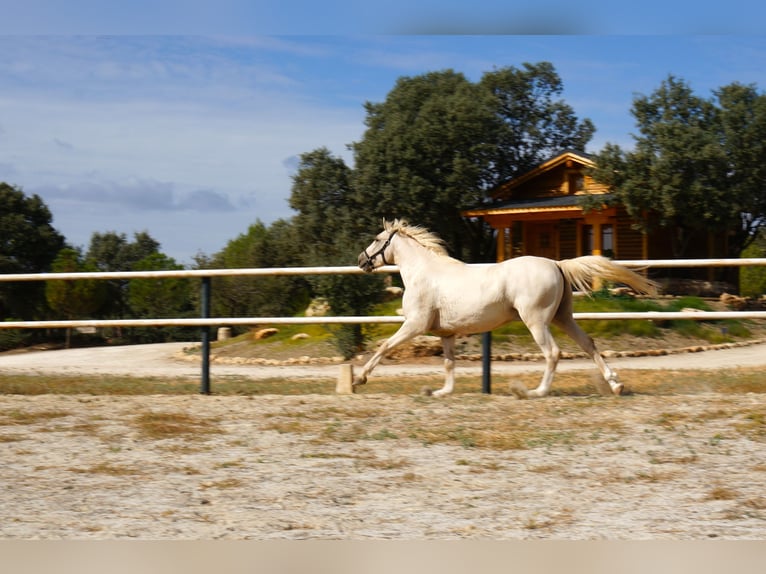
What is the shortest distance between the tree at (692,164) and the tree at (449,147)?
6.06 meters

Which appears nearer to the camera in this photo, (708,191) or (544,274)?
(544,274)

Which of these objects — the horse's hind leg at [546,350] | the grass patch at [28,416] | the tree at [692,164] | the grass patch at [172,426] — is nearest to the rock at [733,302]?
the tree at [692,164]

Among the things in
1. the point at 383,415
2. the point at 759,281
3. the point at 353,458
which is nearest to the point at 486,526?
the point at 353,458

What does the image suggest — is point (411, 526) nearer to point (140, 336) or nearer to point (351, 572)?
point (351, 572)

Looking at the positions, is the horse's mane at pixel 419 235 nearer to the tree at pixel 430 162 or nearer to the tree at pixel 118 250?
the tree at pixel 430 162

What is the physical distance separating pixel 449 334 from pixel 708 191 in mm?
23480

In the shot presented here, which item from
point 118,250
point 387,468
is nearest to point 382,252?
point 387,468

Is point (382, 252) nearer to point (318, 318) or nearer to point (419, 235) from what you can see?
point (419, 235)

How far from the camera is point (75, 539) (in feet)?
12.7

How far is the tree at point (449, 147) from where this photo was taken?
35.4 meters

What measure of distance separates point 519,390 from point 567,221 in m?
29.5

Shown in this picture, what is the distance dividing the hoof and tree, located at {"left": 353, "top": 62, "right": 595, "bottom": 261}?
1081 inches

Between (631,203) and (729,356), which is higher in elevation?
(631,203)

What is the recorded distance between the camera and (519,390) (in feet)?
25.3
